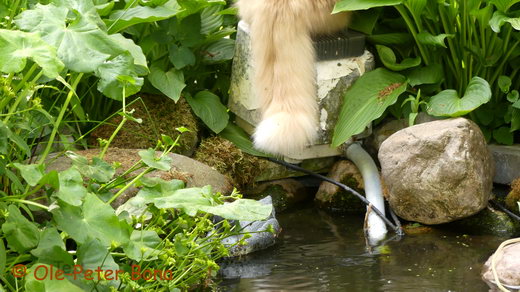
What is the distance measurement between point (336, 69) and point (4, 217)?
2.25 meters

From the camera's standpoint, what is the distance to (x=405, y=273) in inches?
142

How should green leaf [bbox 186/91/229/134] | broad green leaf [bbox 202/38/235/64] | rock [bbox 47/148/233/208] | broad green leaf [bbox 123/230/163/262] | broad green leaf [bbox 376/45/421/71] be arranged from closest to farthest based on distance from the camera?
broad green leaf [bbox 123/230/163/262]
rock [bbox 47/148/233/208]
broad green leaf [bbox 376/45/421/71]
green leaf [bbox 186/91/229/134]
broad green leaf [bbox 202/38/235/64]

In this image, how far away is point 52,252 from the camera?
275cm

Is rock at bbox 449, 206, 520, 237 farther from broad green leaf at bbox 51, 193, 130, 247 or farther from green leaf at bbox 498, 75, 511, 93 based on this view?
broad green leaf at bbox 51, 193, 130, 247

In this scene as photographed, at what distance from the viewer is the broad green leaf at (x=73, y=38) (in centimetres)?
274

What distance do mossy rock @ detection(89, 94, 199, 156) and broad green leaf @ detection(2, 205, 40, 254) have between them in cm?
177

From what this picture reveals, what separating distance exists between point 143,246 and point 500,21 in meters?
2.20

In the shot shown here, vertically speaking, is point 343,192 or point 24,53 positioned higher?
point 24,53

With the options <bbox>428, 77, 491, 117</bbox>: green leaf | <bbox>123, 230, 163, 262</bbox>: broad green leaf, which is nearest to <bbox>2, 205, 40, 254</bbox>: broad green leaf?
<bbox>123, 230, 163, 262</bbox>: broad green leaf

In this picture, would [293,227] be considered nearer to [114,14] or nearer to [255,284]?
[255,284]

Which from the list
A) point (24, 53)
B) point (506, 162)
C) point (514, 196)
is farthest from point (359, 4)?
point (24, 53)

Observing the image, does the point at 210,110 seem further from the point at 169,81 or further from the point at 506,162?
the point at 506,162

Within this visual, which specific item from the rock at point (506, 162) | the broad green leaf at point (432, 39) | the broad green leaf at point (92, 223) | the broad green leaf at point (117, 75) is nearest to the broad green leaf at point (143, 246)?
the broad green leaf at point (92, 223)

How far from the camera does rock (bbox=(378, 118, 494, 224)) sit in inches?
159
